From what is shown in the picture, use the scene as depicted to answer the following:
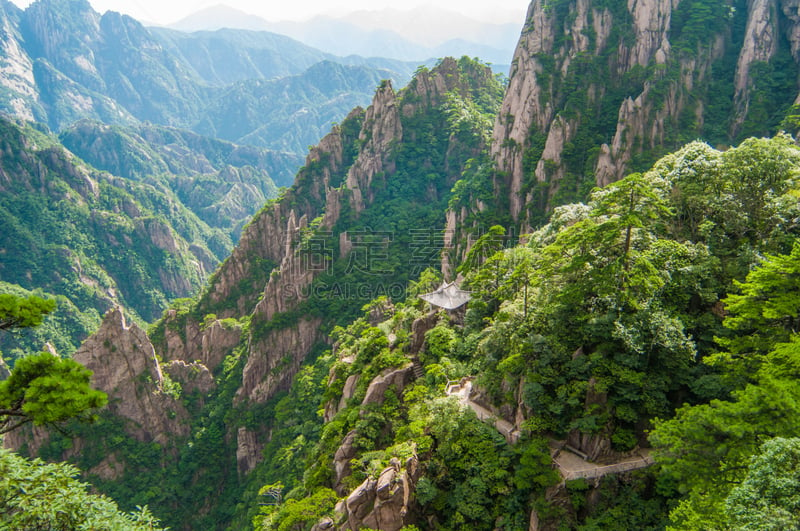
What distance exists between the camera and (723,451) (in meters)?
13.3

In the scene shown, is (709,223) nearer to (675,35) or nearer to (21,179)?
(675,35)

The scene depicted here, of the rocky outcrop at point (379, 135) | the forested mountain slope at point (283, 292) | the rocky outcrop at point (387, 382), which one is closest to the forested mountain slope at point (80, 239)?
the forested mountain slope at point (283, 292)

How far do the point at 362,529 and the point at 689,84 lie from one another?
60.1m

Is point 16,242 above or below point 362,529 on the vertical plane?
below

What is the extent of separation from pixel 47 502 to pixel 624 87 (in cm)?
6621

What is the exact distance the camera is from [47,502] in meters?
11.3

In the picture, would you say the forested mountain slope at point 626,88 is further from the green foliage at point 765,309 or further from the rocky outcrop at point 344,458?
the rocky outcrop at point 344,458

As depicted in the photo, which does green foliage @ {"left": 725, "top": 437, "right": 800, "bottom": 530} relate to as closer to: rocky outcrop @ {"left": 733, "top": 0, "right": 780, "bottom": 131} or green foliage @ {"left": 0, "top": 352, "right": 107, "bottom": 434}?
green foliage @ {"left": 0, "top": 352, "right": 107, "bottom": 434}

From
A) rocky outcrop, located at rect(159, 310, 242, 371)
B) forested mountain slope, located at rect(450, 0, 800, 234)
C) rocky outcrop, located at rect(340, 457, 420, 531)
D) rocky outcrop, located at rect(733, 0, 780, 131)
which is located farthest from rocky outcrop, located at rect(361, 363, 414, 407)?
rocky outcrop, located at rect(733, 0, 780, 131)

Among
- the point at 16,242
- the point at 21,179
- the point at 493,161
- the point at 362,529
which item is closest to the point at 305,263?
the point at 493,161

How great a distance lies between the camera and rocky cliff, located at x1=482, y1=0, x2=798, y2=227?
5241 centimetres

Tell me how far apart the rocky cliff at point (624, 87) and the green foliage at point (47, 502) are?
165 ft

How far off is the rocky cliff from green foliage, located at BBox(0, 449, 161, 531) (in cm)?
5022

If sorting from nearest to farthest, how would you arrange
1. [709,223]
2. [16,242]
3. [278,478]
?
[709,223] → [278,478] → [16,242]
